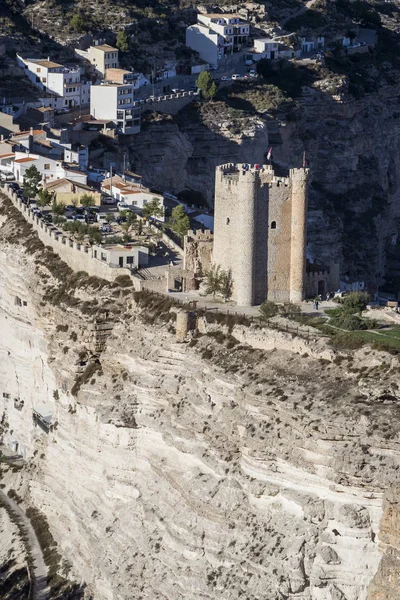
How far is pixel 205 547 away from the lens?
7606 cm

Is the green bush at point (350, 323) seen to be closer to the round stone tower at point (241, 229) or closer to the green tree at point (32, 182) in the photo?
the round stone tower at point (241, 229)

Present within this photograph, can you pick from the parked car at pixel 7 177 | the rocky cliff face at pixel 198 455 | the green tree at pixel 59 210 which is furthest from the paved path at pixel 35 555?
the parked car at pixel 7 177

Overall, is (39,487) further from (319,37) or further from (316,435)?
(319,37)

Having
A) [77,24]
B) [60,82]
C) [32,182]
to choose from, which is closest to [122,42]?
[77,24]

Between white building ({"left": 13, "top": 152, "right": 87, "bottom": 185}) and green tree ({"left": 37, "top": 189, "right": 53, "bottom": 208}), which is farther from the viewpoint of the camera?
white building ({"left": 13, "top": 152, "right": 87, "bottom": 185})

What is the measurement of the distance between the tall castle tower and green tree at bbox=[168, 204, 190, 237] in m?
9.69

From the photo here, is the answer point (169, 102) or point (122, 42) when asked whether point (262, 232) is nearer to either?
point (169, 102)

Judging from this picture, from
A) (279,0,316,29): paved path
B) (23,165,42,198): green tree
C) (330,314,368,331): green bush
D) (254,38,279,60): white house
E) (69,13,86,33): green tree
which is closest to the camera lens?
(330,314,368,331): green bush

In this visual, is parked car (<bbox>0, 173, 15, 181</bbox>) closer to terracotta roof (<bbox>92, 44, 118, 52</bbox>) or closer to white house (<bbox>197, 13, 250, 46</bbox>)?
terracotta roof (<bbox>92, 44, 118, 52</bbox>)

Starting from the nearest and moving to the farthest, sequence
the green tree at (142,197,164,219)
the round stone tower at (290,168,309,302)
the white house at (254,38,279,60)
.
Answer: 1. the round stone tower at (290,168,309,302)
2. the green tree at (142,197,164,219)
3. the white house at (254,38,279,60)

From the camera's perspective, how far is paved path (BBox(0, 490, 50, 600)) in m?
82.6

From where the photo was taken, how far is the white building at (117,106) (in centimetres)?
11912

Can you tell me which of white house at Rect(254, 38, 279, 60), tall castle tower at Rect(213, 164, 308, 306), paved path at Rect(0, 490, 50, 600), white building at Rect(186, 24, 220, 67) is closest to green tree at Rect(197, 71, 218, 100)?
white building at Rect(186, 24, 220, 67)

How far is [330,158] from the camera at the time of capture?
129 m
